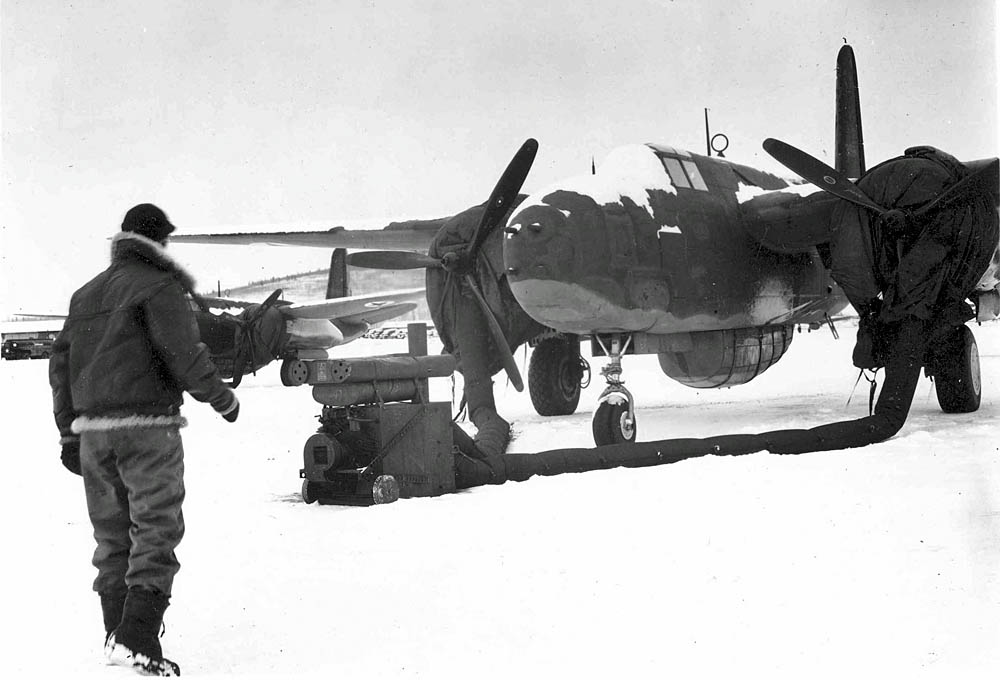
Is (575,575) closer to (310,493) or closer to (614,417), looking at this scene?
(310,493)

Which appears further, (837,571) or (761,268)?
(761,268)

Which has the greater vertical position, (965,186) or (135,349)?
(965,186)

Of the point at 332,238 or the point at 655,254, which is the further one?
the point at 332,238

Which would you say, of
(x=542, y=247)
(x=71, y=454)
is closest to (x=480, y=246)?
(x=542, y=247)

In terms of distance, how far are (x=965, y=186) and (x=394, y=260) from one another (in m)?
6.65

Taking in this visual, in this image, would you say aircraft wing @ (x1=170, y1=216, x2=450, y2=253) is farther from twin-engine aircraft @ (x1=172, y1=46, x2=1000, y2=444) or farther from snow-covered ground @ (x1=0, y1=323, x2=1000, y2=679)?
snow-covered ground @ (x1=0, y1=323, x2=1000, y2=679)

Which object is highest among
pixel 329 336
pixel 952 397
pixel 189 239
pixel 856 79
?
pixel 856 79

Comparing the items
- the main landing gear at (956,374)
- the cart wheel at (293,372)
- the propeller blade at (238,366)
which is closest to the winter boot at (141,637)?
the propeller blade at (238,366)

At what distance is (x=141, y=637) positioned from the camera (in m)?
3.79

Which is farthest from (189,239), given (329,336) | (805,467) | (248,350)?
(805,467)

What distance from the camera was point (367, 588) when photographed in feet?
16.5

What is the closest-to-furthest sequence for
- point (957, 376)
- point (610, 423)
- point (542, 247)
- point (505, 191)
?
point (542, 247), point (610, 423), point (505, 191), point (957, 376)

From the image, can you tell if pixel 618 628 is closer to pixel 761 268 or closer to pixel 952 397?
pixel 761 268

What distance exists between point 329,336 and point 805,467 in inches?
162
